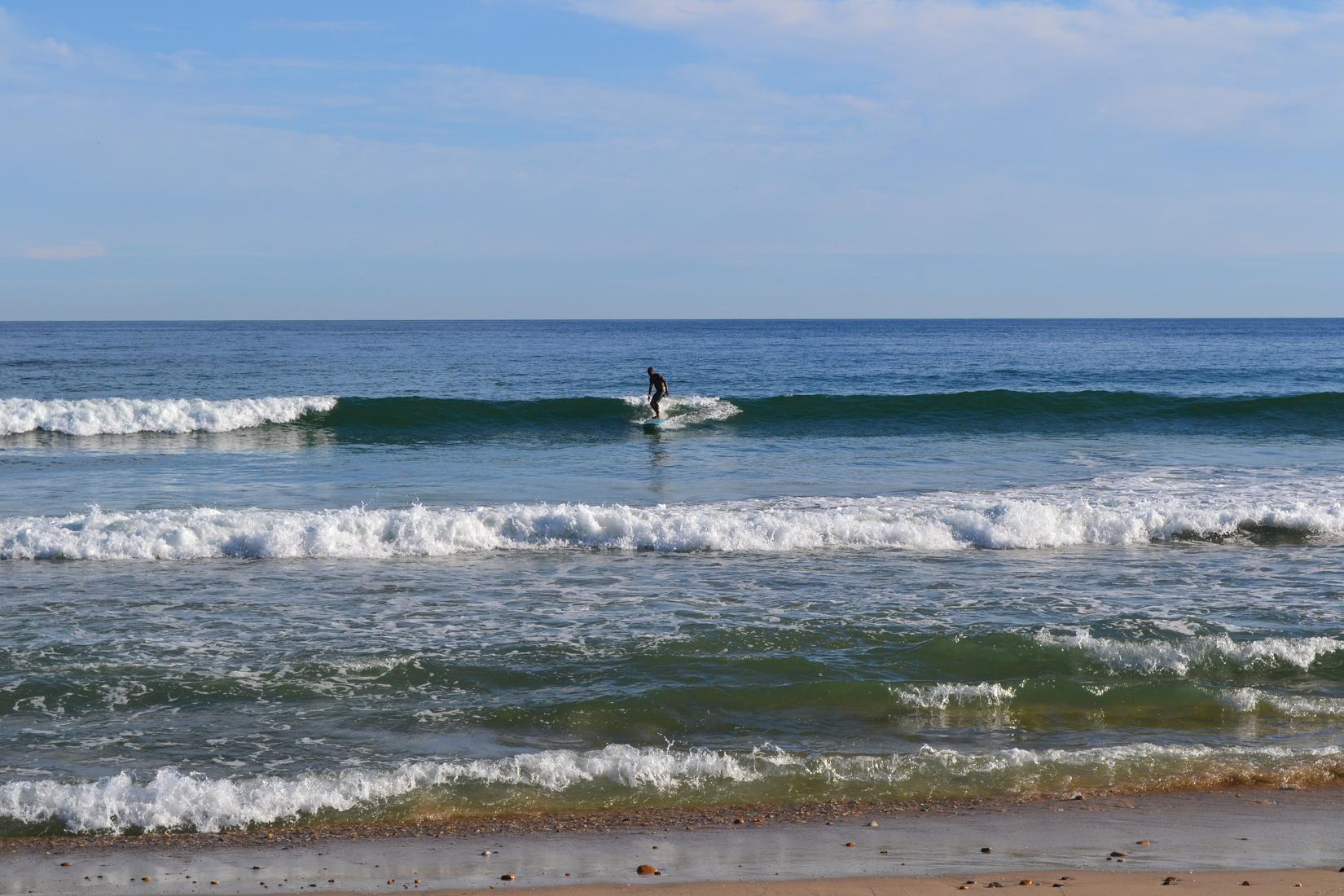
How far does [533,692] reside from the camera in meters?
7.48

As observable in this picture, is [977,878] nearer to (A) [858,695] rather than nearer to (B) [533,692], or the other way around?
(A) [858,695]

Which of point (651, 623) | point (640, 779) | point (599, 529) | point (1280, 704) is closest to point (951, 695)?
point (1280, 704)

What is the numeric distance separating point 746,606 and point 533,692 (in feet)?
9.11

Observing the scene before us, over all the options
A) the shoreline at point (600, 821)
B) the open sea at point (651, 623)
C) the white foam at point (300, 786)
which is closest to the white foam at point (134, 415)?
the open sea at point (651, 623)

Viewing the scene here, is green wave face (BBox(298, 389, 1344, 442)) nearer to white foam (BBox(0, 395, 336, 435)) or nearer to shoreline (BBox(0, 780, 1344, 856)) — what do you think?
white foam (BBox(0, 395, 336, 435))

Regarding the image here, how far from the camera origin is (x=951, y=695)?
7375 mm

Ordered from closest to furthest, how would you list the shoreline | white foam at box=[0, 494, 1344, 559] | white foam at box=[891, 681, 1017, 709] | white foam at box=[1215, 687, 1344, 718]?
1. the shoreline
2. white foam at box=[1215, 687, 1344, 718]
3. white foam at box=[891, 681, 1017, 709]
4. white foam at box=[0, 494, 1344, 559]

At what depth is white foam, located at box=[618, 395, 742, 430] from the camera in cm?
2752

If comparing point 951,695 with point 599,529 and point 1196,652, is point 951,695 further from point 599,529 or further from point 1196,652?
point 599,529

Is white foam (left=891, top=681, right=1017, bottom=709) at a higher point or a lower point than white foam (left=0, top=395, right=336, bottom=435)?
lower

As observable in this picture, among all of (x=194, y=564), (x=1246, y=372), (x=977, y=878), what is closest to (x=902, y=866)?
(x=977, y=878)

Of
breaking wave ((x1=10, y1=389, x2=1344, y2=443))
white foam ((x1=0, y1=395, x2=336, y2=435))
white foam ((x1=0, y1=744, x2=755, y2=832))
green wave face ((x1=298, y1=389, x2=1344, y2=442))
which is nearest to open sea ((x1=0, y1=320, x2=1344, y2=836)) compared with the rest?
white foam ((x1=0, y1=744, x2=755, y2=832))

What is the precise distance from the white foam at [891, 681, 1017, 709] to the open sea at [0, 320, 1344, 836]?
0.11 feet

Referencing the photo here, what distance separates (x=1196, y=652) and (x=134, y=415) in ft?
82.1
